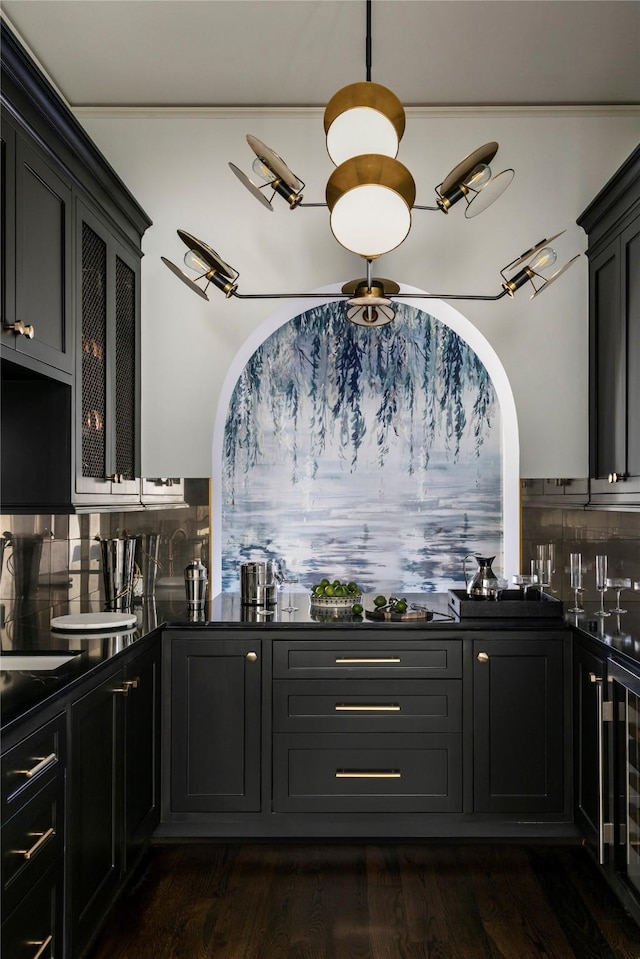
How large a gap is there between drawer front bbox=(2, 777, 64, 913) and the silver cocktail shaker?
1.37 meters

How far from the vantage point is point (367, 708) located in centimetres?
302

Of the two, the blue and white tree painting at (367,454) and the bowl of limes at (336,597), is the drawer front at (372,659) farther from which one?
the blue and white tree painting at (367,454)

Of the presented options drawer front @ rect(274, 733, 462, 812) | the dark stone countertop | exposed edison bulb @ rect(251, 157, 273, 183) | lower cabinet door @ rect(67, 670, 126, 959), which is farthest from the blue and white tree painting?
lower cabinet door @ rect(67, 670, 126, 959)

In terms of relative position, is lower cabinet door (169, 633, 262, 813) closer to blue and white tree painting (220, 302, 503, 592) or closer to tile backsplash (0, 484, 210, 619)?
tile backsplash (0, 484, 210, 619)

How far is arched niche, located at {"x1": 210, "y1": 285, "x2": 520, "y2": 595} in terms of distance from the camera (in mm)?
4051

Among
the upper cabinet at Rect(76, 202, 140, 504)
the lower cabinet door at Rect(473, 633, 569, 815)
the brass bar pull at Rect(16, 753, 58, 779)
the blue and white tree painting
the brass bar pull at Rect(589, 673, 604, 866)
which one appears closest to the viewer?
the brass bar pull at Rect(16, 753, 58, 779)

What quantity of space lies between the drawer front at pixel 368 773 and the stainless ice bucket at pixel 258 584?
0.61 metres

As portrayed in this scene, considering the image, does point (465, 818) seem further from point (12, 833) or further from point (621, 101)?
point (621, 101)

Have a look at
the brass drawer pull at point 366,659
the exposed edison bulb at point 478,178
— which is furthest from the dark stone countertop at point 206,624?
the exposed edison bulb at point 478,178

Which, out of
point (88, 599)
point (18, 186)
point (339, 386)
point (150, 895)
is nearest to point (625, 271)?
point (339, 386)

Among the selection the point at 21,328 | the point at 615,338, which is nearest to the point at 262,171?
the point at 21,328

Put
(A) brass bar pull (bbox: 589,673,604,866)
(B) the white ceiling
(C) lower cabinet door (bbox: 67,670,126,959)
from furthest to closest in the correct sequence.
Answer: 1. (B) the white ceiling
2. (A) brass bar pull (bbox: 589,673,604,866)
3. (C) lower cabinet door (bbox: 67,670,126,959)

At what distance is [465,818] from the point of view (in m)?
2.99

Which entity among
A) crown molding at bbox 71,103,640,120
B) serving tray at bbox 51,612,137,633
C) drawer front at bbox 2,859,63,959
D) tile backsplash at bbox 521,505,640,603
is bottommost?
drawer front at bbox 2,859,63,959
